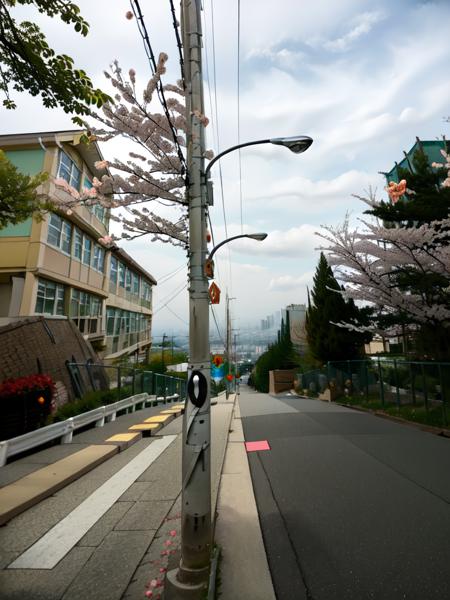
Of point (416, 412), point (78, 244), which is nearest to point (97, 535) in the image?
point (416, 412)

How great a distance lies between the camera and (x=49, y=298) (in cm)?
1561

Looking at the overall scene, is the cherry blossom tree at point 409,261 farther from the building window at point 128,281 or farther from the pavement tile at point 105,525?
the building window at point 128,281

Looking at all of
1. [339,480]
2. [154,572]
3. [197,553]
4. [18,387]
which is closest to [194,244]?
[197,553]

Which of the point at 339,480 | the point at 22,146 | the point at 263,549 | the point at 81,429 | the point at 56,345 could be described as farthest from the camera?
the point at 22,146

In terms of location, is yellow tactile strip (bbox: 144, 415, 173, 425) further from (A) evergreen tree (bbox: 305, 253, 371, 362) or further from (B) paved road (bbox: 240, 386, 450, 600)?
(A) evergreen tree (bbox: 305, 253, 371, 362)

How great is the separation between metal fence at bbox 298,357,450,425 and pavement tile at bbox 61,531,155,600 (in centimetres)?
943

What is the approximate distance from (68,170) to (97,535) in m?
17.4

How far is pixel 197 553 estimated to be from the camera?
2.88m

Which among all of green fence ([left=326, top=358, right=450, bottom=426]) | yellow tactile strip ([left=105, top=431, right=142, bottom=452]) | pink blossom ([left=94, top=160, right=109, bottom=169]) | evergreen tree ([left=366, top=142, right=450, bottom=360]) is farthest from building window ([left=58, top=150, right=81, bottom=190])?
green fence ([left=326, top=358, right=450, bottom=426])

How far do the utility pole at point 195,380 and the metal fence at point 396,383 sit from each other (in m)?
9.05

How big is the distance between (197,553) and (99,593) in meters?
1.01

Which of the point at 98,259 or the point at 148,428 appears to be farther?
the point at 98,259

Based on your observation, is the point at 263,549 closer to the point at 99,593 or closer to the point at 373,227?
the point at 99,593

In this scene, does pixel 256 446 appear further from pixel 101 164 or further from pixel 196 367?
pixel 101 164
